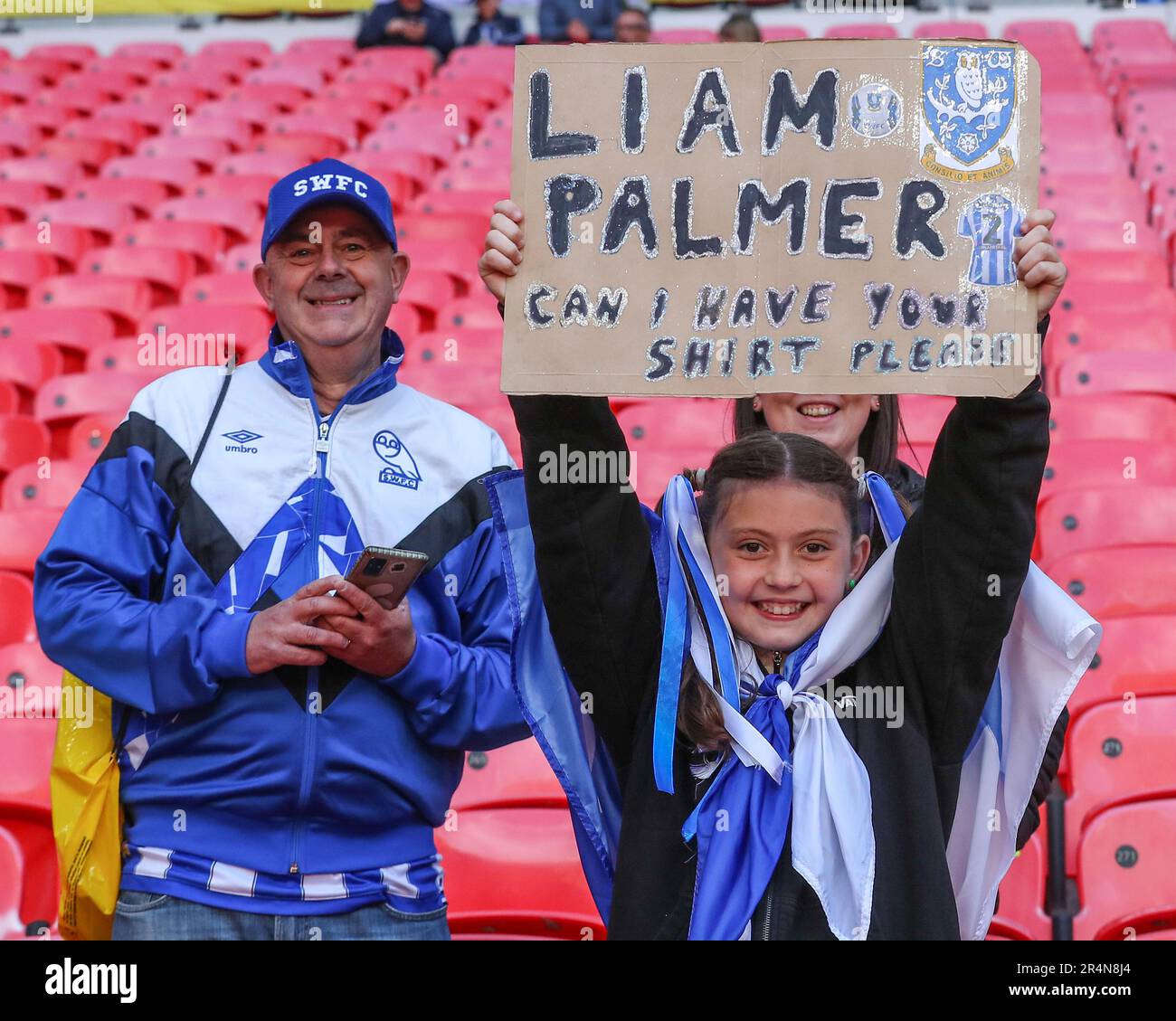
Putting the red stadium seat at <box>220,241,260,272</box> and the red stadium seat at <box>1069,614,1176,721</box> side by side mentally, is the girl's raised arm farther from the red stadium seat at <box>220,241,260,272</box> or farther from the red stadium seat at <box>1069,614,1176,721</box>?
the red stadium seat at <box>220,241,260,272</box>

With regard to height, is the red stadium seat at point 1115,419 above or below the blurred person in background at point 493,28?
below

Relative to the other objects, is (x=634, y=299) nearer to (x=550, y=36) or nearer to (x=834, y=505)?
(x=834, y=505)

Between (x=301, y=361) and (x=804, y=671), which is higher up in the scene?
(x=301, y=361)

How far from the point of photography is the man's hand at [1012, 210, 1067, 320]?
1647mm

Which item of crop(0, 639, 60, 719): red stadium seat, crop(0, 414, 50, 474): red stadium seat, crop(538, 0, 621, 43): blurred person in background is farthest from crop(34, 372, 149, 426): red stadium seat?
crop(538, 0, 621, 43): blurred person in background

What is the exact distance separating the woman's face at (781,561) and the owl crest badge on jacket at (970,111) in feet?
1.30

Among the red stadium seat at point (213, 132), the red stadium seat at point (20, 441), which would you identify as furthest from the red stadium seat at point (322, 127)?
the red stadium seat at point (20, 441)

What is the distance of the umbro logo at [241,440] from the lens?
2.17 metres

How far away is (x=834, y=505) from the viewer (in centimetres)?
186

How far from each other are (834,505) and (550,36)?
22.3 feet

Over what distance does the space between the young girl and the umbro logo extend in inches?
18.4

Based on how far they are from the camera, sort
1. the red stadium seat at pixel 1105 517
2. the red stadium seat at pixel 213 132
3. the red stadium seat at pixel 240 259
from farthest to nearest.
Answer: the red stadium seat at pixel 213 132, the red stadium seat at pixel 240 259, the red stadium seat at pixel 1105 517

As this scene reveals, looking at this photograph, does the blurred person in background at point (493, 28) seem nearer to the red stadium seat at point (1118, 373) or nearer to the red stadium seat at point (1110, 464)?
the red stadium seat at point (1118, 373)

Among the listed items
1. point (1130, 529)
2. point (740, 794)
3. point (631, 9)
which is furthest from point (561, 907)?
point (631, 9)
